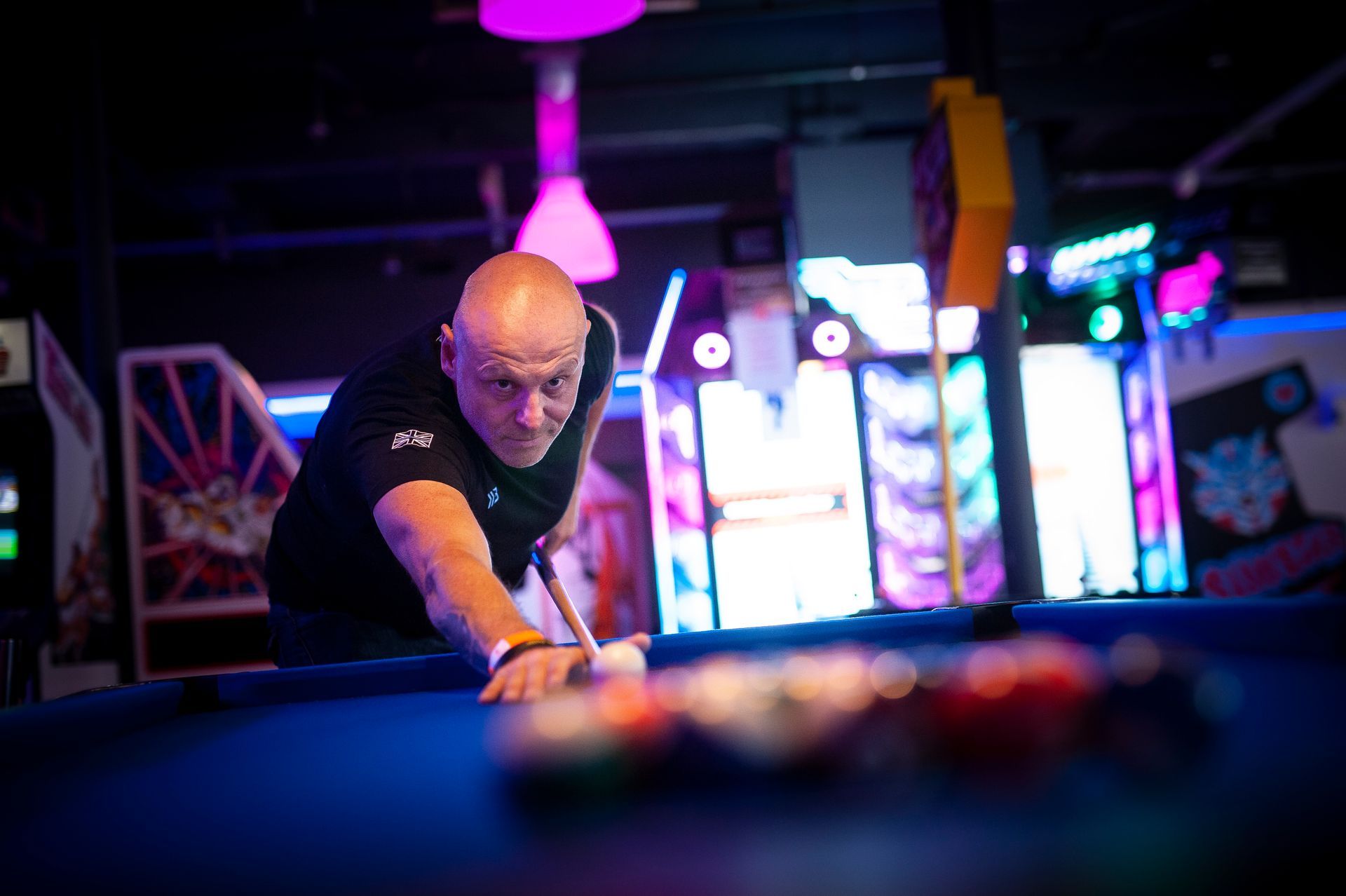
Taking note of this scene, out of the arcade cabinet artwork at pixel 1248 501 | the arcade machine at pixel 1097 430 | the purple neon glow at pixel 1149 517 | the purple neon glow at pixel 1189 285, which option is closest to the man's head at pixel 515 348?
the arcade machine at pixel 1097 430

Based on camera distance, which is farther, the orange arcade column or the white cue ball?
the orange arcade column

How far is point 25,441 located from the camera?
4.50 metres

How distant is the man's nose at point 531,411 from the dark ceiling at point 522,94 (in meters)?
4.06

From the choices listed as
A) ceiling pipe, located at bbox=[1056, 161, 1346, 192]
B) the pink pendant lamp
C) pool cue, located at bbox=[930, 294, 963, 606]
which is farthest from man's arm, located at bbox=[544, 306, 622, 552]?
ceiling pipe, located at bbox=[1056, 161, 1346, 192]

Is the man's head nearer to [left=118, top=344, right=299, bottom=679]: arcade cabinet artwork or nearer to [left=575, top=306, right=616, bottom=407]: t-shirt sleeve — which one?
[left=575, top=306, right=616, bottom=407]: t-shirt sleeve

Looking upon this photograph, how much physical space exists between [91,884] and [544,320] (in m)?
1.22

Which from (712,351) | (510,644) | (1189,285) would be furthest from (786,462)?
(510,644)

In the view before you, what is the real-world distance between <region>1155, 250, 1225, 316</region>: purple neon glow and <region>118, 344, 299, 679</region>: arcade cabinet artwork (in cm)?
560

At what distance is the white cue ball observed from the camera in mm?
1347

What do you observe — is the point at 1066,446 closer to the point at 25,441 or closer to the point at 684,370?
the point at 684,370

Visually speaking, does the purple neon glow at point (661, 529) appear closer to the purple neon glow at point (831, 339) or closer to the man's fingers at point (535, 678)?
the purple neon glow at point (831, 339)

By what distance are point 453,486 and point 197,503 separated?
401 centimetres

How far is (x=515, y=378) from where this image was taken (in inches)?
73.9

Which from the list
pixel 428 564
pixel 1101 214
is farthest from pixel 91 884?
pixel 1101 214
